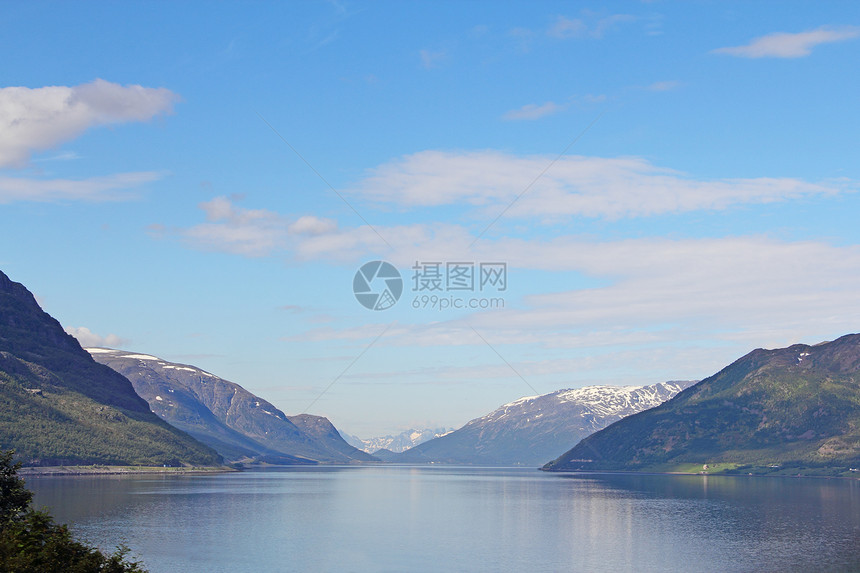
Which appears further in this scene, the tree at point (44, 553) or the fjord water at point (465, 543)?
the fjord water at point (465, 543)

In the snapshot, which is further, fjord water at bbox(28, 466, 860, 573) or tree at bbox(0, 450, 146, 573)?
fjord water at bbox(28, 466, 860, 573)

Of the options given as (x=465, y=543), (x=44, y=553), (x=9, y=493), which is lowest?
(x=465, y=543)

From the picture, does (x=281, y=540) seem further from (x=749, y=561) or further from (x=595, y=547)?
(x=749, y=561)

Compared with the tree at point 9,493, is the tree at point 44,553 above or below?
below

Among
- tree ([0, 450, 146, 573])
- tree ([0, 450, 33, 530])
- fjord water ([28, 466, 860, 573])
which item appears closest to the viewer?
tree ([0, 450, 146, 573])

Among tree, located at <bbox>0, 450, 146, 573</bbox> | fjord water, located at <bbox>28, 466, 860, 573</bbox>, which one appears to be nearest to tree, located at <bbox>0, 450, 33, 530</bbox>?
tree, located at <bbox>0, 450, 146, 573</bbox>

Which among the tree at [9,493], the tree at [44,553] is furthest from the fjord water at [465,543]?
the tree at [44,553]

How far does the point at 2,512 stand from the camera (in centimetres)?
8969

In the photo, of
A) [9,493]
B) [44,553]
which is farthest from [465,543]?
[44,553]

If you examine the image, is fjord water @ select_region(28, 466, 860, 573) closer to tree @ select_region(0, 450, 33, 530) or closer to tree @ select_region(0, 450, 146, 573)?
tree @ select_region(0, 450, 33, 530)

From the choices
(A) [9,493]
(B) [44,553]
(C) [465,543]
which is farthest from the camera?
(C) [465,543]

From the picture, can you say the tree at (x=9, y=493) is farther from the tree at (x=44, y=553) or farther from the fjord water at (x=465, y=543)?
the fjord water at (x=465, y=543)

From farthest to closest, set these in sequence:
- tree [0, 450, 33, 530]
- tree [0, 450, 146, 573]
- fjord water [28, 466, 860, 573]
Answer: fjord water [28, 466, 860, 573], tree [0, 450, 33, 530], tree [0, 450, 146, 573]

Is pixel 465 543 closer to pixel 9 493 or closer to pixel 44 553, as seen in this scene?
pixel 9 493
